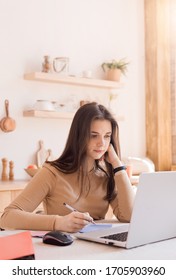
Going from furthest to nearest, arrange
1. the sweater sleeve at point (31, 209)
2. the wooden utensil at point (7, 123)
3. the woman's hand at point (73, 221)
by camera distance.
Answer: the wooden utensil at point (7, 123)
the sweater sleeve at point (31, 209)
the woman's hand at point (73, 221)

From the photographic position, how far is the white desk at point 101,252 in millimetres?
1260

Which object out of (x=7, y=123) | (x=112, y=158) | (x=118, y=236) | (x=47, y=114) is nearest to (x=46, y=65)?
(x=47, y=114)

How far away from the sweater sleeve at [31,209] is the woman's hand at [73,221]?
1.5 inches

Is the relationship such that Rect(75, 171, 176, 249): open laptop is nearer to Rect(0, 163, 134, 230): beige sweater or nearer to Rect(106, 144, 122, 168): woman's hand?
Rect(0, 163, 134, 230): beige sweater

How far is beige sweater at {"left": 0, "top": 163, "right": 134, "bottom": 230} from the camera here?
1.81 metres

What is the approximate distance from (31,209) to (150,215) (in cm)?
65

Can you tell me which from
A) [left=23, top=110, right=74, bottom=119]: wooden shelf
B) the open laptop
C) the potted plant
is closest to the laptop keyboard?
the open laptop

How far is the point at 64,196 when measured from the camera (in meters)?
1.97

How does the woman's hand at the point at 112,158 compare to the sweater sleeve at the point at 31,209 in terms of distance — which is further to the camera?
the woman's hand at the point at 112,158

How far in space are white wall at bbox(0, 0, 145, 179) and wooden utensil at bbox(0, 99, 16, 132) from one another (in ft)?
0.16

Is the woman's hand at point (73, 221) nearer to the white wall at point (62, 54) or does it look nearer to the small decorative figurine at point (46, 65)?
the white wall at point (62, 54)

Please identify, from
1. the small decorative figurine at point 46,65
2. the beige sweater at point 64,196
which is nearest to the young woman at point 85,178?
the beige sweater at point 64,196

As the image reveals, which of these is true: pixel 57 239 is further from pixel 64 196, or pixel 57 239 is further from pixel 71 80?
pixel 71 80
